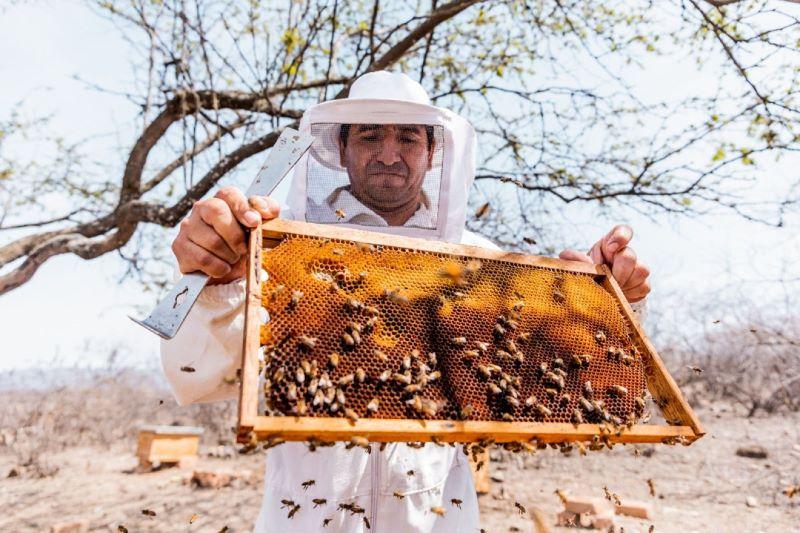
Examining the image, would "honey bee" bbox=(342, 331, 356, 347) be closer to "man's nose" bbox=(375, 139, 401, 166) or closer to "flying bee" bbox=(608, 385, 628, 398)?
"flying bee" bbox=(608, 385, 628, 398)

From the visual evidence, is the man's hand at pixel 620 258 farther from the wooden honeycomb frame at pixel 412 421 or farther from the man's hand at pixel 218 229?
the man's hand at pixel 218 229

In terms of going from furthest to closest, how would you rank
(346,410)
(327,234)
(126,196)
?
(126,196) → (327,234) → (346,410)

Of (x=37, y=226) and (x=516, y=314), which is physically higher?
(x=37, y=226)

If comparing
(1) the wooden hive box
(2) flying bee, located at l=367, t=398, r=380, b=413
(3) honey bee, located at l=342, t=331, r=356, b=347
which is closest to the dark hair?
(3) honey bee, located at l=342, t=331, r=356, b=347

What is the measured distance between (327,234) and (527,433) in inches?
43.7

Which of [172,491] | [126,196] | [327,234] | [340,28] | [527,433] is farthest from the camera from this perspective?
[172,491]

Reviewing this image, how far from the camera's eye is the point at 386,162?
132 inches

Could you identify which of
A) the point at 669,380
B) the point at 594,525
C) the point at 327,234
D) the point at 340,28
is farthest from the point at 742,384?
the point at 327,234

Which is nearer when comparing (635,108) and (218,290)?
(218,290)

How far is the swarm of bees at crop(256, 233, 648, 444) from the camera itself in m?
1.83

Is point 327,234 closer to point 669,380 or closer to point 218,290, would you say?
point 218,290

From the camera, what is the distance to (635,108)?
7.07m

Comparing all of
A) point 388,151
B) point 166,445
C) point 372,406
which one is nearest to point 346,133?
point 388,151

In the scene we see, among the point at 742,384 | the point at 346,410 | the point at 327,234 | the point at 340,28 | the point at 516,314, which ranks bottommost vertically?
the point at 742,384
